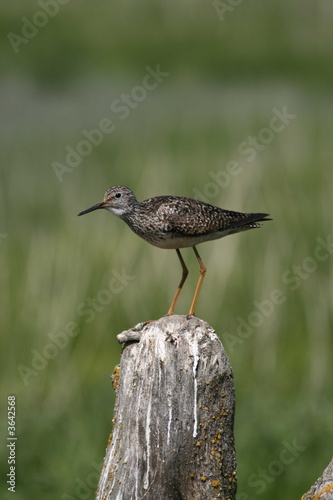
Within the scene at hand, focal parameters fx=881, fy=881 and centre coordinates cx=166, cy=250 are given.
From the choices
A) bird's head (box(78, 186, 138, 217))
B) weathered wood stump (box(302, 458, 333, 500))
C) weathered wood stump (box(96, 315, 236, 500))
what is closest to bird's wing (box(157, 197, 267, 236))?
bird's head (box(78, 186, 138, 217))

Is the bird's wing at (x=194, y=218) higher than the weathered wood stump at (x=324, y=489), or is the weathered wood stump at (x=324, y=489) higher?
the bird's wing at (x=194, y=218)

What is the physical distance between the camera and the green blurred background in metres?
7.21

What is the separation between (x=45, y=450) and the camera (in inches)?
287

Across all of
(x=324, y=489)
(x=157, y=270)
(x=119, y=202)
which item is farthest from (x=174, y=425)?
(x=157, y=270)

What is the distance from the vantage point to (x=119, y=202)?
231 inches

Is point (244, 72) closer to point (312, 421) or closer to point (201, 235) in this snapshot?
point (312, 421)

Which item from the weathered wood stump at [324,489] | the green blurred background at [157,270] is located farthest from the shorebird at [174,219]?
the weathered wood stump at [324,489]

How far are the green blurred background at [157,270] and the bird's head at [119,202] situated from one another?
7.19ft

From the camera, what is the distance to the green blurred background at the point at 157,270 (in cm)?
721

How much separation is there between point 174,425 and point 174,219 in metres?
2.34

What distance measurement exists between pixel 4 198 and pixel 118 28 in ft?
29.6

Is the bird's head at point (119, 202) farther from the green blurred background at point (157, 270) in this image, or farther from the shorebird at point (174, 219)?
the green blurred background at point (157, 270)

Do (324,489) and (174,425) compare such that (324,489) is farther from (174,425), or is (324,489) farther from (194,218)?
(194,218)

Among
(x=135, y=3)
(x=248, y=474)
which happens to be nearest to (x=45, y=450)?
(x=248, y=474)
